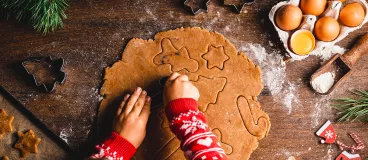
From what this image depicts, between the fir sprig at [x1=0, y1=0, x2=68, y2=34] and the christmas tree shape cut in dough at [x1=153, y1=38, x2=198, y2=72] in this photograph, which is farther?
the christmas tree shape cut in dough at [x1=153, y1=38, x2=198, y2=72]

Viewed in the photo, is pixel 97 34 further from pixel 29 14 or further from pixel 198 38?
pixel 198 38

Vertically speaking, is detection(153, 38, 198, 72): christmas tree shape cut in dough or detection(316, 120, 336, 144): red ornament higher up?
detection(153, 38, 198, 72): christmas tree shape cut in dough

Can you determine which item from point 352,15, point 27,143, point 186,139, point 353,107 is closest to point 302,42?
point 352,15

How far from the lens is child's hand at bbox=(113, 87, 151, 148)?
143 centimetres

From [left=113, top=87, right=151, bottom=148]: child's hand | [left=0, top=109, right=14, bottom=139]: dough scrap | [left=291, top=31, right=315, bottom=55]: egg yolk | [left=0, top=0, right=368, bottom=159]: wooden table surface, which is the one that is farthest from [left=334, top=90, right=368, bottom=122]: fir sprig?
[left=0, top=109, right=14, bottom=139]: dough scrap

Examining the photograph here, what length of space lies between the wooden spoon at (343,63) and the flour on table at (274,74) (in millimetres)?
87

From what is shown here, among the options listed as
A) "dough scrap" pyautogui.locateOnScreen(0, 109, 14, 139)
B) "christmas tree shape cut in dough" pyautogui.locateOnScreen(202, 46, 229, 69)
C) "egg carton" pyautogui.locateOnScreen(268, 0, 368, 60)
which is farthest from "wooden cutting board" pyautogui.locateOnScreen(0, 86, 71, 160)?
"egg carton" pyautogui.locateOnScreen(268, 0, 368, 60)

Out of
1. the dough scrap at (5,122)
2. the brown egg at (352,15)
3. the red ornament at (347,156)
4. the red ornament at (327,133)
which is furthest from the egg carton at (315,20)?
the dough scrap at (5,122)

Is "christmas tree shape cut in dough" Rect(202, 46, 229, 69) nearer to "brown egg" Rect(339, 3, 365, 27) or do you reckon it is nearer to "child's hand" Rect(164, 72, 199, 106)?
"child's hand" Rect(164, 72, 199, 106)

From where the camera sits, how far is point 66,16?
1498 millimetres

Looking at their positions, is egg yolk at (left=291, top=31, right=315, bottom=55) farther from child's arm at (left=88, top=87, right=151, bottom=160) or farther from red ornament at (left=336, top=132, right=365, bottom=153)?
child's arm at (left=88, top=87, right=151, bottom=160)

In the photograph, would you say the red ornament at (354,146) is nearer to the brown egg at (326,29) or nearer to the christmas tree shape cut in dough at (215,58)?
the brown egg at (326,29)

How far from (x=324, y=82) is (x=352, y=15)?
10.0 inches

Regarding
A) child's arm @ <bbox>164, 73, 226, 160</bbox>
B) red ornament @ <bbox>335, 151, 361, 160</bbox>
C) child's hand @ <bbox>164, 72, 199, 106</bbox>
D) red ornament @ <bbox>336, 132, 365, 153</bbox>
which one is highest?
child's hand @ <bbox>164, 72, 199, 106</bbox>
